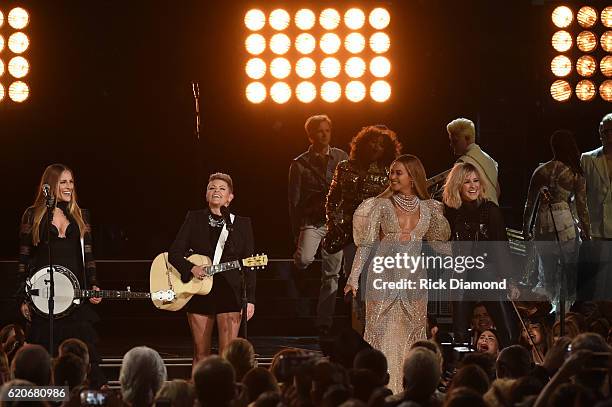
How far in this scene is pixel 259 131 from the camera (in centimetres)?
1602

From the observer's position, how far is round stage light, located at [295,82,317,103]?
46.9 ft

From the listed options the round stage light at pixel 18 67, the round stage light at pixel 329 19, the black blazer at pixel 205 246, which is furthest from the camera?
the round stage light at pixel 329 19

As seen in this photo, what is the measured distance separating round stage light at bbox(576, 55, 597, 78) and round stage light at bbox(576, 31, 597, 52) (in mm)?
78

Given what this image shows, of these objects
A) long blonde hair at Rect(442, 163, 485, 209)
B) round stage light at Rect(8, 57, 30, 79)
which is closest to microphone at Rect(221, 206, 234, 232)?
long blonde hair at Rect(442, 163, 485, 209)

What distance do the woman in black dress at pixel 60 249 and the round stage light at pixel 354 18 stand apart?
166 inches

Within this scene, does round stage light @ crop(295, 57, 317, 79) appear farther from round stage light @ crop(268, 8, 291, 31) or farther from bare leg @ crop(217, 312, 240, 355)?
bare leg @ crop(217, 312, 240, 355)

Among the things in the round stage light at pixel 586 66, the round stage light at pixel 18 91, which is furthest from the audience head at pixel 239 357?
the round stage light at pixel 586 66

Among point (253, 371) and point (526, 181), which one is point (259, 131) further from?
point (253, 371)

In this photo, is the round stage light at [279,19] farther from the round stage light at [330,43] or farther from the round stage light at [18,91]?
the round stage light at [18,91]

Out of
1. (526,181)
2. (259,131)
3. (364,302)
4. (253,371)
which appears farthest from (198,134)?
(253,371)

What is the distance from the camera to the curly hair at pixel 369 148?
1200 centimetres

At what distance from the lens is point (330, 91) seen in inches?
564

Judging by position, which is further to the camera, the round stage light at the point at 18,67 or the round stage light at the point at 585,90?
the round stage light at the point at 18,67

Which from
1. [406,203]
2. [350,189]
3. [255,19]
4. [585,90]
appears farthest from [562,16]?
[406,203]
